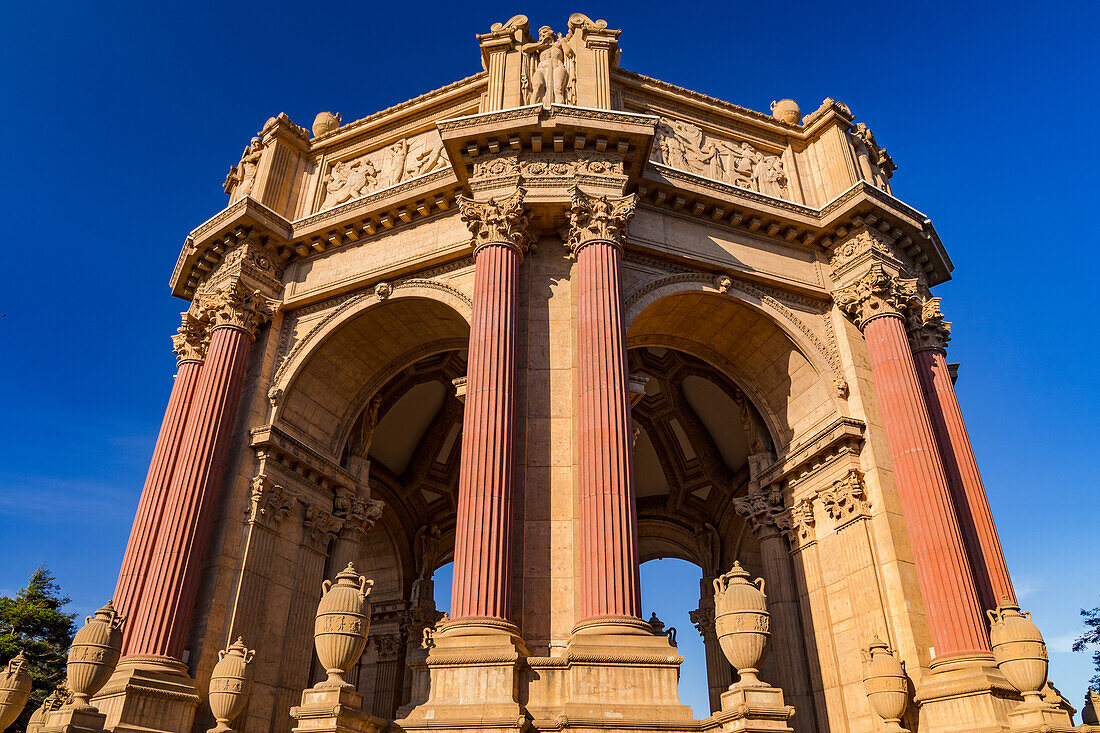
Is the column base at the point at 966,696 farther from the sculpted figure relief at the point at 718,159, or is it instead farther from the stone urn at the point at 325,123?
the stone urn at the point at 325,123

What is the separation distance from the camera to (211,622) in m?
17.7

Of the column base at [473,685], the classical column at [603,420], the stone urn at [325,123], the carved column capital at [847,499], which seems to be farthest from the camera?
the stone urn at [325,123]

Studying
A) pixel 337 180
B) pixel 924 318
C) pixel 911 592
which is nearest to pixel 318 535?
pixel 337 180

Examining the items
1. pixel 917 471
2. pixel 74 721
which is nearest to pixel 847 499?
pixel 917 471

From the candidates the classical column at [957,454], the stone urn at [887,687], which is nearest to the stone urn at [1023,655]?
the stone urn at [887,687]

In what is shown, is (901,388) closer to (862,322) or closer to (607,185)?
(862,322)

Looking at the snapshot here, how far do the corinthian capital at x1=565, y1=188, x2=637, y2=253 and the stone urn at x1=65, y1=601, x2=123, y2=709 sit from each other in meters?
12.1

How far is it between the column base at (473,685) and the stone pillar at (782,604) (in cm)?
933

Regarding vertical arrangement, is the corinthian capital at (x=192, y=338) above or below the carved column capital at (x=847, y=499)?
above

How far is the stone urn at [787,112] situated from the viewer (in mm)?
25516

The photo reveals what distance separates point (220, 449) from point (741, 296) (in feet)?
45.6

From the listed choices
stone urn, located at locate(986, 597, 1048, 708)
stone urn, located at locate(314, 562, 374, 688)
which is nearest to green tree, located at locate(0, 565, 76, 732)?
stone urn, located at locate(314, 562, 374, 688)

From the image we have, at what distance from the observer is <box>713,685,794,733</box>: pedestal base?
11.1 m

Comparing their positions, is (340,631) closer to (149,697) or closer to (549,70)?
→ (149,697)
